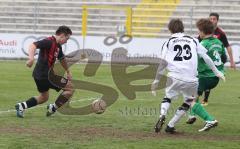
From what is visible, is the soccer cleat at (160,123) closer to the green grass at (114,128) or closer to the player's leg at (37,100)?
the green grass at (114,128)

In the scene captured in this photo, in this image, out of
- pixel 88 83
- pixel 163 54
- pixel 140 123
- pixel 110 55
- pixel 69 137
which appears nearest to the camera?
pixel 69 137

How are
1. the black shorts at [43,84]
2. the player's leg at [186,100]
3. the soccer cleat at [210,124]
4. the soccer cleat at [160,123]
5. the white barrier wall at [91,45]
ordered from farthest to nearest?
the white barrier wall at [91,45] < the black shorts at [43,84] < the soccer cleat at [210,124] < the player's leg at [186,100] < the soccer cleat at [160,123]

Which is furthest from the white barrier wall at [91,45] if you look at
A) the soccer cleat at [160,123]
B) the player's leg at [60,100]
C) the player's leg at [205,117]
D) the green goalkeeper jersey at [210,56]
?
the soccer cleat at [160,123]

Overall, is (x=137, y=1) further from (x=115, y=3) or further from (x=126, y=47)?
(x=126, y=47)

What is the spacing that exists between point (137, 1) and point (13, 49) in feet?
29.8

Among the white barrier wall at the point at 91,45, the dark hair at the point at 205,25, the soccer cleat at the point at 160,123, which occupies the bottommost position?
the white barrier wall at the point at 91,45

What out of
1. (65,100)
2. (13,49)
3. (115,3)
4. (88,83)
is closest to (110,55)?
(13,49)

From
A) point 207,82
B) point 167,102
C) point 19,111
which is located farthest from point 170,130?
point 19,111

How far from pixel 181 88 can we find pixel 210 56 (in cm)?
156

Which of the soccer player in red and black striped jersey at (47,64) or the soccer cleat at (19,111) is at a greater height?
the soccer player in red and black striped jersey at (47,64)

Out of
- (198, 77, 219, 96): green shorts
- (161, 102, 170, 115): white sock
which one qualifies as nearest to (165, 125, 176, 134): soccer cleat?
(161, 102, 170, 115): white sock

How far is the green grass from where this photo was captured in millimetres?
8531

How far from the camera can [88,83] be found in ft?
61.2

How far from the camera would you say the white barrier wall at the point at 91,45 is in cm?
2894
